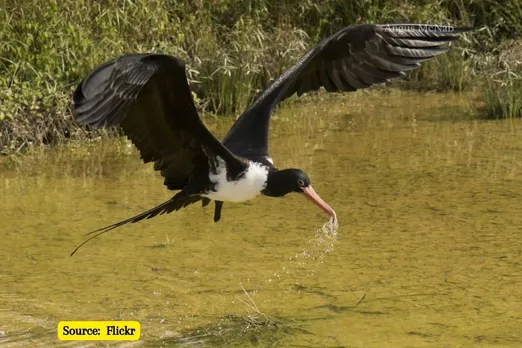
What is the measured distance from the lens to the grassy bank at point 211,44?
26.9 feet

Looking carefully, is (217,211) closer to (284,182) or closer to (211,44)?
(284,182)

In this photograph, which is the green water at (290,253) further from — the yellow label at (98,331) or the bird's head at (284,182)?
the bird's head at (284,182)

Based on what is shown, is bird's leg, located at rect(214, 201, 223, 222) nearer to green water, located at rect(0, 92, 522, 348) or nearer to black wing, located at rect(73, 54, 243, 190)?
black wing, located at rect(73, 54, 243, 190)

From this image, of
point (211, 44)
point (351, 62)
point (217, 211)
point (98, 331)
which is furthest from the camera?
point (211, 44)

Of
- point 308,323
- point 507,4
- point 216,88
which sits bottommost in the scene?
point 308,323

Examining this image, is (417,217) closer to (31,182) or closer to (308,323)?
(308,323)

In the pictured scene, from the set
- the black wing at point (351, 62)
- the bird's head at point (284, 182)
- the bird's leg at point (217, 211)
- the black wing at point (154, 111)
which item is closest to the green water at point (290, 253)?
the bird's leg at point (217, 211)

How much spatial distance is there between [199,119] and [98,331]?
100cm

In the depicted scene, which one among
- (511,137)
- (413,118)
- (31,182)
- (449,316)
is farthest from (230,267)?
(413,118)

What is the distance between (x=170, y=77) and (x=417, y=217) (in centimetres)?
247

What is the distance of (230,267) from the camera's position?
5.53 meters

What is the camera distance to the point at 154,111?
449 cm

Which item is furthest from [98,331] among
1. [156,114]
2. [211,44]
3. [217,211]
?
[211,44]

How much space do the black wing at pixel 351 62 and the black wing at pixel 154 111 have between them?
372 mm
